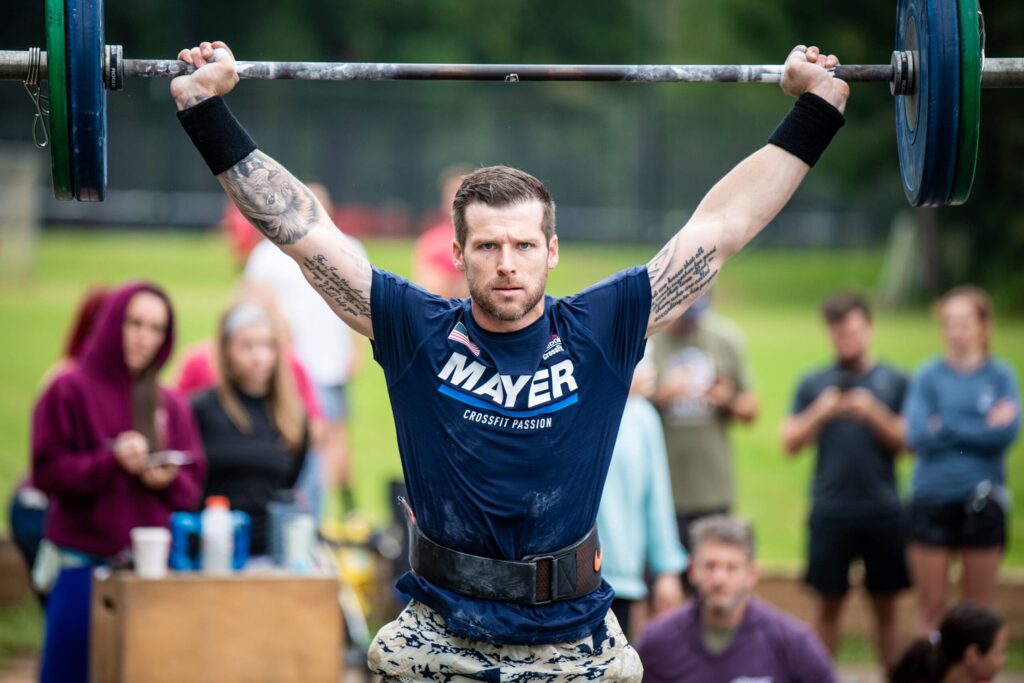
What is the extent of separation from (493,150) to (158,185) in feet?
22.4

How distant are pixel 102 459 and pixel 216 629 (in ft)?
2.69

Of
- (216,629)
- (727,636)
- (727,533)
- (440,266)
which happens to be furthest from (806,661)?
(440,266)

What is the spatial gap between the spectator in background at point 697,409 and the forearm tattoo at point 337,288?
4.11 meters

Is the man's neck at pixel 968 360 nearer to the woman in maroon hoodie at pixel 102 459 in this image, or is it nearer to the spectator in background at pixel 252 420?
the spectator in background at pixel 252 420

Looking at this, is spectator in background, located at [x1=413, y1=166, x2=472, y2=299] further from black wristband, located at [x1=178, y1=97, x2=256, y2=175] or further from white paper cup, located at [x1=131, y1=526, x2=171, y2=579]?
black wristband, located at [x1=178, y1=97, x2=256, y2=175]

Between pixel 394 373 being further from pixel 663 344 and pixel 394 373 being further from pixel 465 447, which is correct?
pixel 663 344

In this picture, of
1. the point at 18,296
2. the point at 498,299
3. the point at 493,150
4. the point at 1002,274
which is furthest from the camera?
the point at 493,150

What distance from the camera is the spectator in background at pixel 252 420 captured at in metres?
6.74

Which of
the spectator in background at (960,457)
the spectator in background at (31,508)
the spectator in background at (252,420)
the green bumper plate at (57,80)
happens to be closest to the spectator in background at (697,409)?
the spectator in background at (960,457)

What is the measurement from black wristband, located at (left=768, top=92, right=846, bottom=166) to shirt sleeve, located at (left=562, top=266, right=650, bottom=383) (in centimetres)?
54

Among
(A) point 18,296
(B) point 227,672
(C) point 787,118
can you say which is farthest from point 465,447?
(A) point 18,296

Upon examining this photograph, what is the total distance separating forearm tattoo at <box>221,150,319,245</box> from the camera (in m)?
3.88

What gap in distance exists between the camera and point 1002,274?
26.9m

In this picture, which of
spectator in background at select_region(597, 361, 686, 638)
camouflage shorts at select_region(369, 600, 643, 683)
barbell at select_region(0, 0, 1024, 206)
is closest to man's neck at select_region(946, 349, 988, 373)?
spectator in background at select_region(597, 361, 686, 638)
